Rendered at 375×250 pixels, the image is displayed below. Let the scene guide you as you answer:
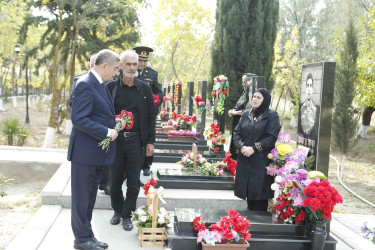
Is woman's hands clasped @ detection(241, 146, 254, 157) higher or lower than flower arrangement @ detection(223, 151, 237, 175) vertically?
higher

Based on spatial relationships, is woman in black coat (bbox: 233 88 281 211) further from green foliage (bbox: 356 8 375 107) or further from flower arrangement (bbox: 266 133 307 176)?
green foliage (bbox: 356 8 375 107)

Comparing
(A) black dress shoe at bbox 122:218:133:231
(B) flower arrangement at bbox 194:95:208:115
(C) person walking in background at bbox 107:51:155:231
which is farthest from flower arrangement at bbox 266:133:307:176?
(B) flower arrangement at bbox 194:95:208:115

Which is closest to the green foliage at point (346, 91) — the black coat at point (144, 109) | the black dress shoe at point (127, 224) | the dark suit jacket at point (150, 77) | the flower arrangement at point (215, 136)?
the flower arrangement at point (215, 136)

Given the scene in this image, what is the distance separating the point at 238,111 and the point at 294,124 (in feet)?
71.9

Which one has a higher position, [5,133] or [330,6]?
[330,6]

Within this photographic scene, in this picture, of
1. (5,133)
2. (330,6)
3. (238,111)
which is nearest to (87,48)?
(5,133)

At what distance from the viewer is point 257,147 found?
486 centimetres

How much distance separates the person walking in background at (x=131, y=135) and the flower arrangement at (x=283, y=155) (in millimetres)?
1580

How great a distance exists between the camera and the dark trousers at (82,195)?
4010mm

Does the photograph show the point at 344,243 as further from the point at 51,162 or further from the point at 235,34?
the point at 235,34

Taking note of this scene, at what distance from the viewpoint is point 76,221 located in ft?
13.4

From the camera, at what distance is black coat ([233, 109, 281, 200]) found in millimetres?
4871

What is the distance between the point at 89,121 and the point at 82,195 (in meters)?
0.83

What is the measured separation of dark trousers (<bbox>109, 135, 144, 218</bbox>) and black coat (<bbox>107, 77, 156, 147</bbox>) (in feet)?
0.43
